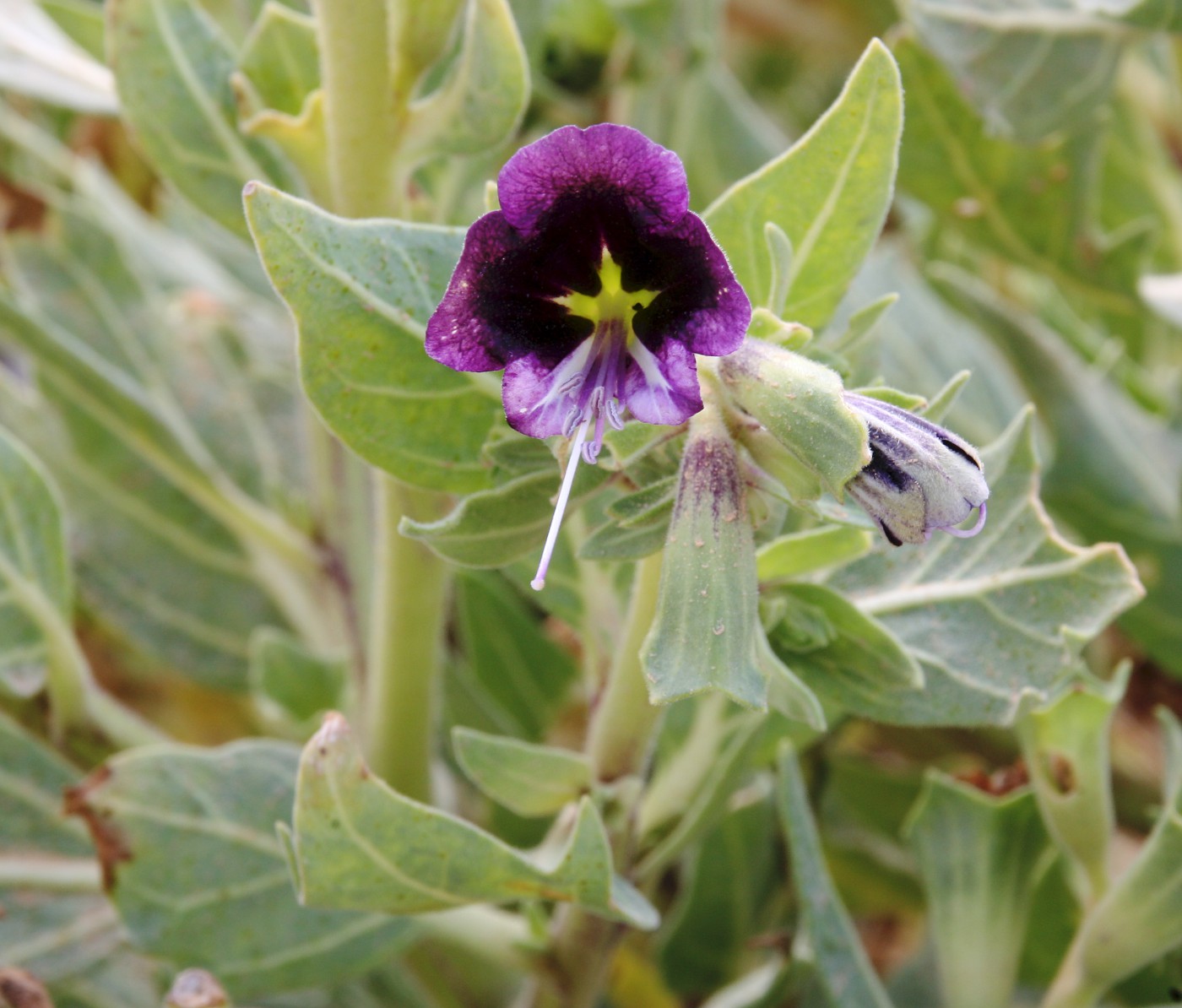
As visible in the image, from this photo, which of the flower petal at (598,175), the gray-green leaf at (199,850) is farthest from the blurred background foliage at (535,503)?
the flower petal at (598,175)

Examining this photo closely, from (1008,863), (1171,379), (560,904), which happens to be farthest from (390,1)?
(1171,379)

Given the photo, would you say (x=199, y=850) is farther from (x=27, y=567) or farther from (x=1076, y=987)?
(x=1076, y=987)

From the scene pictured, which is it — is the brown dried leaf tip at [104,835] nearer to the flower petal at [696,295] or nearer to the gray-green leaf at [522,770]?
the gray-green leaf at [522,770]

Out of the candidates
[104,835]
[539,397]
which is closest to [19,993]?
[104,835]

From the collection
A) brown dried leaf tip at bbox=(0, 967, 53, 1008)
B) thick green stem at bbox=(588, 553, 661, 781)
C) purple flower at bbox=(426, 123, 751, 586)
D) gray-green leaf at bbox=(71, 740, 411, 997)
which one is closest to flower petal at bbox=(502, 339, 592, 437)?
purple flower at bbox=(426, 123, 751, 586)

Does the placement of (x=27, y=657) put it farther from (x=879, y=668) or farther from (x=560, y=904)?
(x=879, y=668)

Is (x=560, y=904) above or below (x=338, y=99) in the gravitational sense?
below
